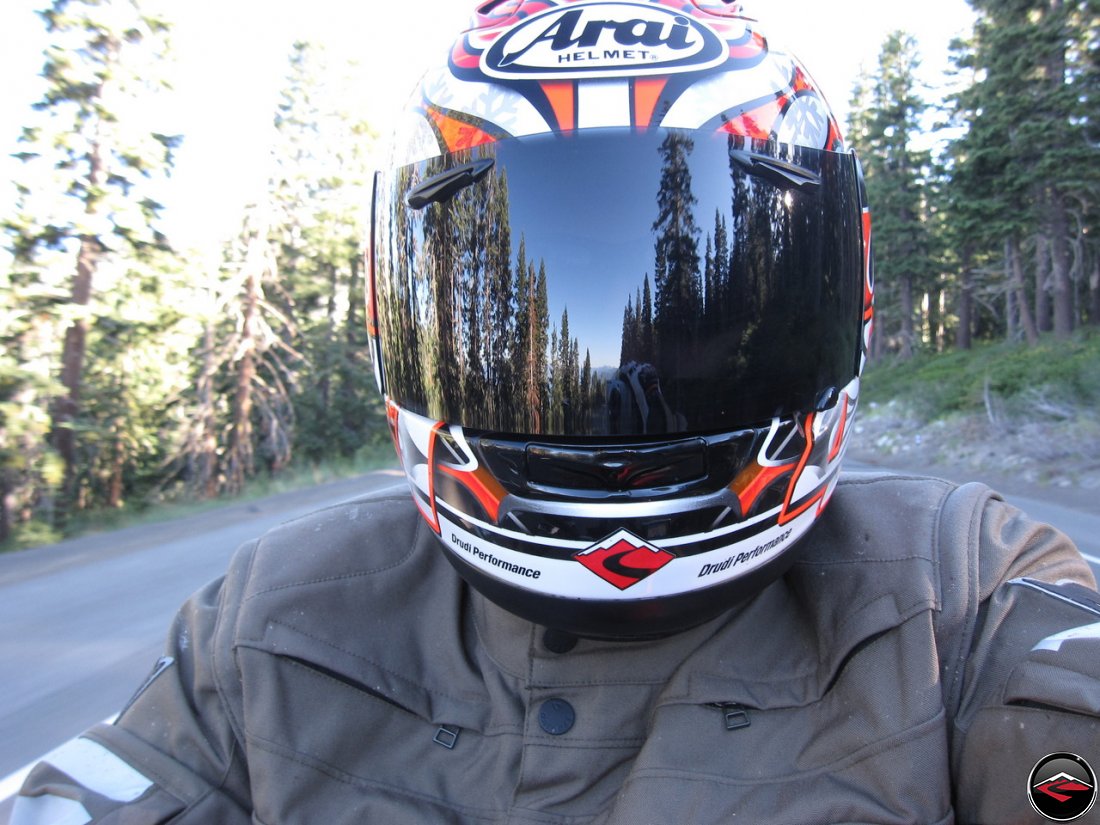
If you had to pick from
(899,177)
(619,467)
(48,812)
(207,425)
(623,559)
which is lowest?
(207,425)

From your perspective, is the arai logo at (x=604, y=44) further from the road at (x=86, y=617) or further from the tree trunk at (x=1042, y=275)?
the tree trunk at (x=1042, y=275)

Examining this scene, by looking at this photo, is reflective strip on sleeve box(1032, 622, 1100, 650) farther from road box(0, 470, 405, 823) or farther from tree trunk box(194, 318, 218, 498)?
tree trunk box(194, 318, 218, 498)

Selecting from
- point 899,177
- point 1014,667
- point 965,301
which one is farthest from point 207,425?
point 965,301

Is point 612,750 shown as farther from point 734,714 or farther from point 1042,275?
point 1042,275

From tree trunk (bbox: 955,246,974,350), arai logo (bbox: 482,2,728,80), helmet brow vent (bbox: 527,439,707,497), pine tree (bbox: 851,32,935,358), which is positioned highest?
pine tree (bbox: 851,32,935,358)

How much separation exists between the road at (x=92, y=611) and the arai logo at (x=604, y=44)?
289cm

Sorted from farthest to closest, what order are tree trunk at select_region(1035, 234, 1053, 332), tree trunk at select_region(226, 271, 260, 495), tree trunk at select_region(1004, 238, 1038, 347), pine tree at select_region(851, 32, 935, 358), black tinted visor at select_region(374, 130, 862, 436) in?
1. pine tree at select_region(851, 32, 935, 358)
2. tree trunk at select_region(1035, 234, 1053, 332)
3. tree trunk at select_region(1004, 238, 1038, 347)
4. tree trunk at select_region(226, 271, 260, 495)
5. black tinted visor at select_region(374, 130, 862, 436)

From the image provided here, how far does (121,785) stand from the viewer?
1.18m

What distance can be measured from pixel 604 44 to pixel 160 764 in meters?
1.49

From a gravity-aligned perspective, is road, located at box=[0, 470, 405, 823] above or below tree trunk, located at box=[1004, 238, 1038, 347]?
below

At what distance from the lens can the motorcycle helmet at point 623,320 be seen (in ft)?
4.09

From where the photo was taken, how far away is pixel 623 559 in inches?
48.3

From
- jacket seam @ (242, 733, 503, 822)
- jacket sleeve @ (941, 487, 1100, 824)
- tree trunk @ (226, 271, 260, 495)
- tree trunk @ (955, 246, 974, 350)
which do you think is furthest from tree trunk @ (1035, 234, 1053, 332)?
jacket seam @ (242, 733, 503, 822)

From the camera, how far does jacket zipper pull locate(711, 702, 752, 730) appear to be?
3.96 feet
